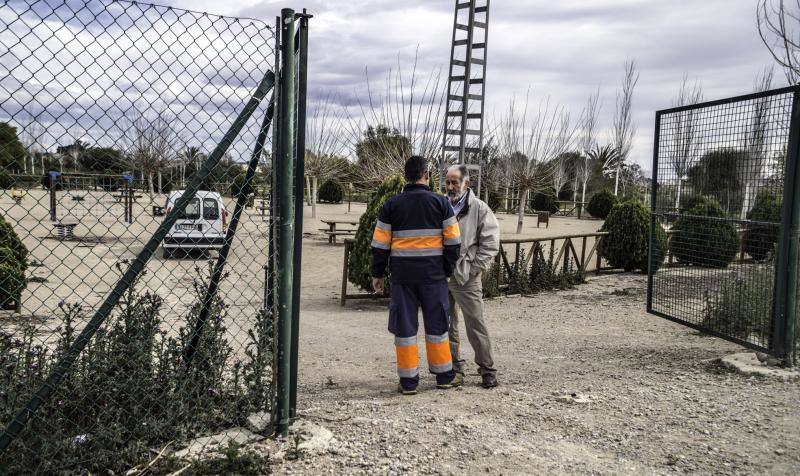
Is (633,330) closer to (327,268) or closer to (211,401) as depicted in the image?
(211,401)

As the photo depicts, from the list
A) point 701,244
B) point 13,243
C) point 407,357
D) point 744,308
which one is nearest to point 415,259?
point 407,357

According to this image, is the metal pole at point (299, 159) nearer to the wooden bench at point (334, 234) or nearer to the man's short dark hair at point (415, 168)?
the man's short dark hair at point (415, 168)

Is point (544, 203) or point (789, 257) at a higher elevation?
point (544, 203)

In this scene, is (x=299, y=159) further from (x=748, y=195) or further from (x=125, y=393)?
(x=748, y=195)

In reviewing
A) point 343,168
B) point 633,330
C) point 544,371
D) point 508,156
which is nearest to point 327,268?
point 633,330

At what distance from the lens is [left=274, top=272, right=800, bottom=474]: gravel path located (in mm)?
3729

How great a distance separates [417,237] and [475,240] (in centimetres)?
65

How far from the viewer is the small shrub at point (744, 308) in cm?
623

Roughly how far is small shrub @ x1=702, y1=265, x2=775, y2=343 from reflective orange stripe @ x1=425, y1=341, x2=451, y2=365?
3075 millimetres

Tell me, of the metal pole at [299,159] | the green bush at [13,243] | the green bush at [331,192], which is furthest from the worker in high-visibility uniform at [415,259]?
the green bush at [331,192]

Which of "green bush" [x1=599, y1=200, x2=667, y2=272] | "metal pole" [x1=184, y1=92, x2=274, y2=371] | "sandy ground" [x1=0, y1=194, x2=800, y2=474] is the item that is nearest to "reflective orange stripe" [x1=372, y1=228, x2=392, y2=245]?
"sandy ground" [x1=0, y1=194, x2=800, y2=474]

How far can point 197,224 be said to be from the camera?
6305mm

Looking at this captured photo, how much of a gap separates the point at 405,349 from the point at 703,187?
12.3ft

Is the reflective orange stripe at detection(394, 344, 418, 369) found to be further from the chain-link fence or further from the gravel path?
the chain-link fence
